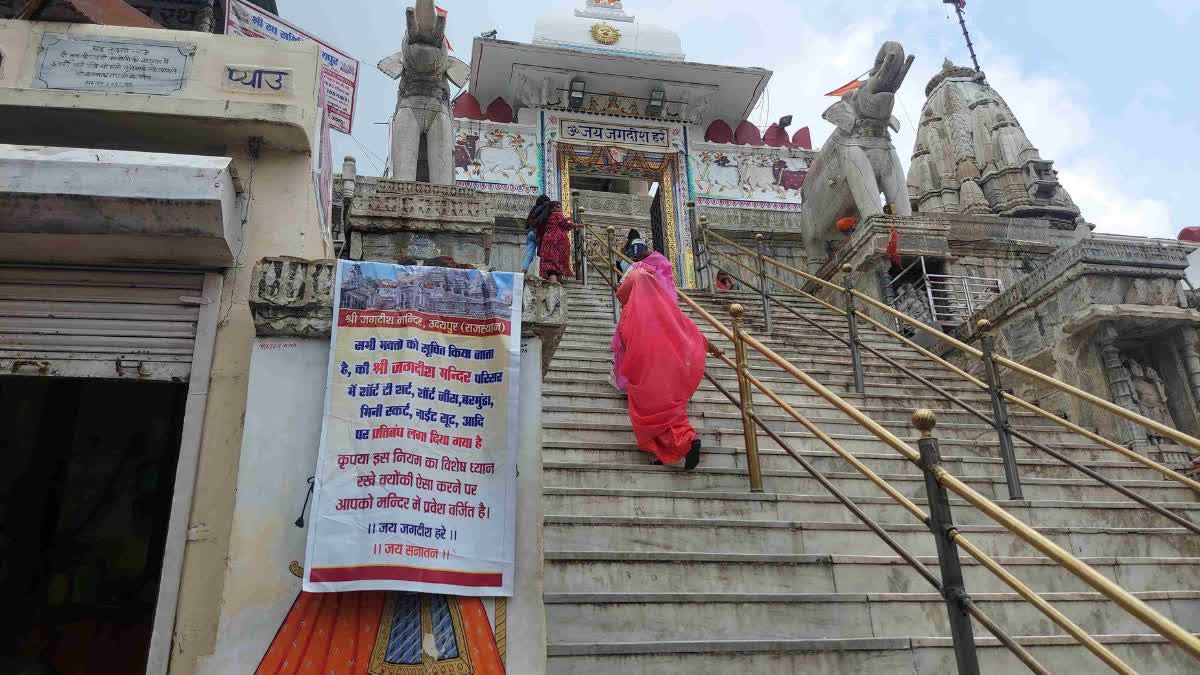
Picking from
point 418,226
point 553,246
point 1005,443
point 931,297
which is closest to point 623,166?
point 553,246

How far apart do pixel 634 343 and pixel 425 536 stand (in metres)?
2.37

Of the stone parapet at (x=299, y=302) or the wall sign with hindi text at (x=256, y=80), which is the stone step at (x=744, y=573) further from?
the wall sign with hindi text at (x=256, y=80)

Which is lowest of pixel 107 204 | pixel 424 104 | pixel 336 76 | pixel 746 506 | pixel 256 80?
pixel 746 506

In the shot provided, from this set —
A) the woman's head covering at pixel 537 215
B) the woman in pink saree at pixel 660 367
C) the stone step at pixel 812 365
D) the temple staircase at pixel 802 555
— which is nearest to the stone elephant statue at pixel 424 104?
the woman's head covering at pixel 537 215

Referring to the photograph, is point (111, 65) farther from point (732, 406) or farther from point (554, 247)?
point (554, 247)

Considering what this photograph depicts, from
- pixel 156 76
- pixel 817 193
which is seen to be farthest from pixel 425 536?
pixel 817 193

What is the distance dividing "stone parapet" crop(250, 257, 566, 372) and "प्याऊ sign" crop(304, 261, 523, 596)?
0.20ft

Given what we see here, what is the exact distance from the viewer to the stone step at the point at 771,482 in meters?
4.35

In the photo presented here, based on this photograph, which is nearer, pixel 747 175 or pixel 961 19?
pixel 747 175

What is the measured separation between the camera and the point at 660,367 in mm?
4609

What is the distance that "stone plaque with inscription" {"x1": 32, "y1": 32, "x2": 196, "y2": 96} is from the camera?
161 inches

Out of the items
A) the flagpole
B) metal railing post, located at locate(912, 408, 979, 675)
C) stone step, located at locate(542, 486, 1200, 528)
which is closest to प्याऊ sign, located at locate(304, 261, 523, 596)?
stone step, located at locate(542, 486, 1200, 528)

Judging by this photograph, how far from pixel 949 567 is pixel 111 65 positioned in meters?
4.61

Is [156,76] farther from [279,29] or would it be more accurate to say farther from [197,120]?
[279,29]
